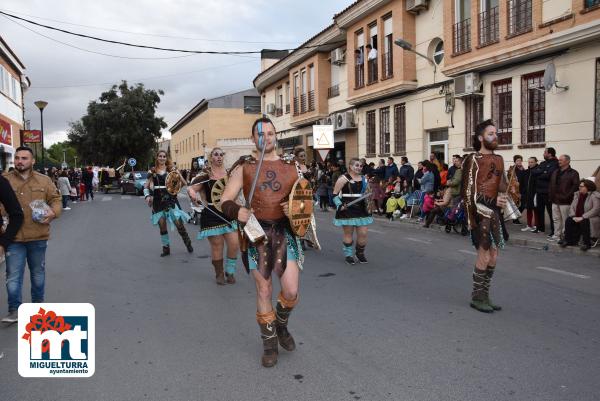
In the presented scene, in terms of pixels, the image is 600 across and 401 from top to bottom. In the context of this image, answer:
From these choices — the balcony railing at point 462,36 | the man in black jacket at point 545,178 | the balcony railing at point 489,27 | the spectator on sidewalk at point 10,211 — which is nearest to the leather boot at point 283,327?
the spectator on sidewalk at point 10,211

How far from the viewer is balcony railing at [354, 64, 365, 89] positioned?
76.3ft

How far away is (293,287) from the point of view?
4605mm

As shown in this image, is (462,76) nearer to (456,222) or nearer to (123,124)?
(456,222)

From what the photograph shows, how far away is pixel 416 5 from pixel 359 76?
198 inches

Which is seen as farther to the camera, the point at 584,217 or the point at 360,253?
the point at 584,217

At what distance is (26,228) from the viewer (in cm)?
569

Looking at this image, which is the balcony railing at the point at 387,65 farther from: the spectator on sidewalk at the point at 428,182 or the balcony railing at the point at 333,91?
the spectator on sidewalk at the point at 428,182

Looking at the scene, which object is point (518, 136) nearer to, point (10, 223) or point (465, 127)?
point (465, 127)

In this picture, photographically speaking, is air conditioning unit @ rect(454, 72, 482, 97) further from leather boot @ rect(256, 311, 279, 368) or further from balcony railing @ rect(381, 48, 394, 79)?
leather boot @ rect(256, 311, 279, 368)

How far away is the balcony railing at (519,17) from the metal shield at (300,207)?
39.8ft

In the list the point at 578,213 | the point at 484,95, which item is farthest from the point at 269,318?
the point at 484,95

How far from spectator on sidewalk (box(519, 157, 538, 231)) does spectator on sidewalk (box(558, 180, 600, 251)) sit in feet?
6.14

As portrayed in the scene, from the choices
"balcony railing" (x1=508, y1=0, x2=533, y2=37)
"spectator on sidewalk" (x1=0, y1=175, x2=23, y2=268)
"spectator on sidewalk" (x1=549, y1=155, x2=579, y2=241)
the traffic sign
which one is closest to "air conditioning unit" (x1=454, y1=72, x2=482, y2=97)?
"balcony railing" (x1=508, y1=0, x2=533, y2=37)

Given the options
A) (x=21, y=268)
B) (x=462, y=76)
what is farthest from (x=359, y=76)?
(x=21, y=268)
